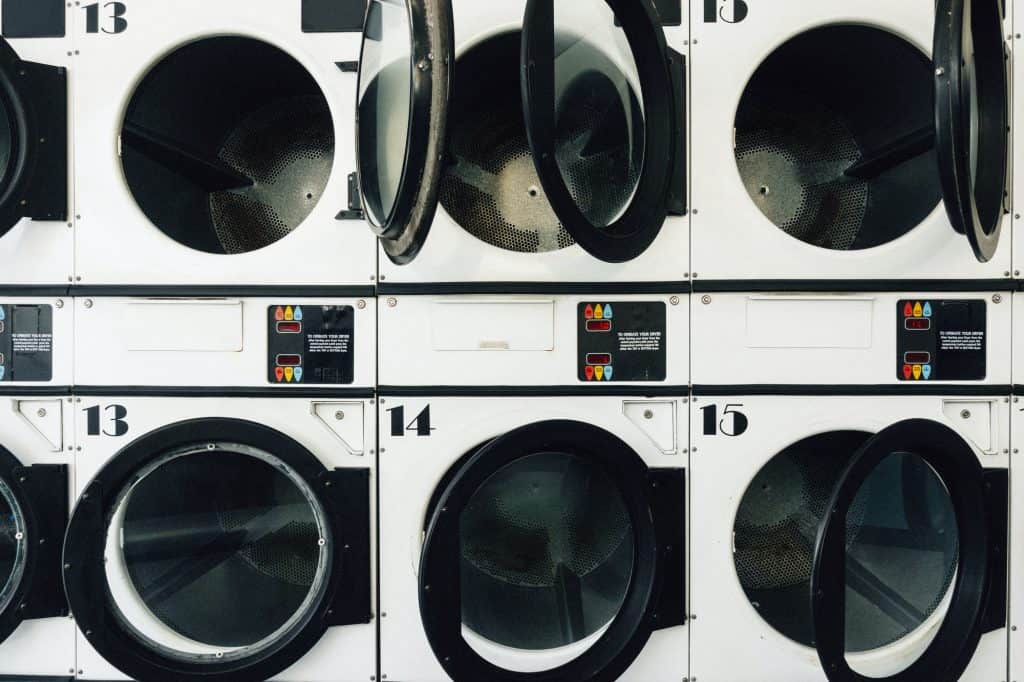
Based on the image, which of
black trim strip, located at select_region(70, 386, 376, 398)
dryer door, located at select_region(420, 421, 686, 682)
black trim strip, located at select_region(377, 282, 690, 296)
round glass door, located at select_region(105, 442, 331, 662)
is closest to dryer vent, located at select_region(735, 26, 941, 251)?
black trim strip, located at select_region(377, 282, 690, 296)

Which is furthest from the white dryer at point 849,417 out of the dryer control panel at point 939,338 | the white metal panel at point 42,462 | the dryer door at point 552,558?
the white metal panel at point 42,462

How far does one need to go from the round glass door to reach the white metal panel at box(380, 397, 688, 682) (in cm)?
16

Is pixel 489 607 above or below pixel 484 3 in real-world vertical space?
below

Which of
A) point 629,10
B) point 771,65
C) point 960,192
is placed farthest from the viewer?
point 771,65

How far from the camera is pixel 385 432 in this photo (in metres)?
1.49

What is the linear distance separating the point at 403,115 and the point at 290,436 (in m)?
0.76

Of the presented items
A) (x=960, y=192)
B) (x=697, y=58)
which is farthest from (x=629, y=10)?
(x=960, y=192)

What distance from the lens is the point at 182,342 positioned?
4.86ft

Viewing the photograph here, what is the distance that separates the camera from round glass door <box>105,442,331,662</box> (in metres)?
1.48

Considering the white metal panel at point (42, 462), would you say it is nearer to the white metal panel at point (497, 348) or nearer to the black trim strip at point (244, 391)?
the black trim strip at point (244, 391)

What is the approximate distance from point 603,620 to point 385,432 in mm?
684

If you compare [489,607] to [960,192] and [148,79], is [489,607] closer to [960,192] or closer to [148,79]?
[960,192]

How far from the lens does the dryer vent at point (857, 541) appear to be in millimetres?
1524

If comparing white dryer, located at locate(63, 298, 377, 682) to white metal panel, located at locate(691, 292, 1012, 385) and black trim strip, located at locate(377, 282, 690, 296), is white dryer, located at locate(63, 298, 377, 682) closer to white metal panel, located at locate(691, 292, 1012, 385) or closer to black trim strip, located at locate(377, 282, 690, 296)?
black trim strip, located at locate(377, 282, 690, 296)
